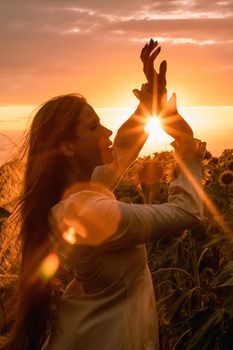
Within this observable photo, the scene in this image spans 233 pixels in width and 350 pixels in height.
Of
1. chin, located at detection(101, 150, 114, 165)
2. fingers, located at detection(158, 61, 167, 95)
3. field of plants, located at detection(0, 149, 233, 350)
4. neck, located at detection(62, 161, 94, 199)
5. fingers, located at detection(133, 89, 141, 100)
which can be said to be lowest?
field of plants, located at detection(0, 149, 233, 350)

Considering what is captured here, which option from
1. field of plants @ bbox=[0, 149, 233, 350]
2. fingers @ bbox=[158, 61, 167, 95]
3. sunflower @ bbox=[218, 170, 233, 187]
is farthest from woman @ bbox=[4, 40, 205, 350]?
sunflower @ bbox=[218, 170, 233, 187]

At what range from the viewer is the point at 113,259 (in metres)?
2.55

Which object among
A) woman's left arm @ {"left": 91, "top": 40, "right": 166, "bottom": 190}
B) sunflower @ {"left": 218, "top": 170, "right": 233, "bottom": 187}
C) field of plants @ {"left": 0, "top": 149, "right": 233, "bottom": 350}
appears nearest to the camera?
woman's left arm @ {"left": 91, "top": 40, "right": 166, "bottom": 190}

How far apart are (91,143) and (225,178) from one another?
4287mm

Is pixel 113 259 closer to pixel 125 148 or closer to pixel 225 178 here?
pixel 125 148

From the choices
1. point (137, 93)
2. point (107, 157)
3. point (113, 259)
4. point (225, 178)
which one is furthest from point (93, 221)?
point (225, 178)

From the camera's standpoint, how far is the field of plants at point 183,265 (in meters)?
3.29

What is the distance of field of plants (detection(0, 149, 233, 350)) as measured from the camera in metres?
3.29

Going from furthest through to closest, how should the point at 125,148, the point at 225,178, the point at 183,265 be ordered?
1. the point at 225,178
2. the point at 183,265
3. the point at 125,148

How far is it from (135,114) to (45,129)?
0.35 meters

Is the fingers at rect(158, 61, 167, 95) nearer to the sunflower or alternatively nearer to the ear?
the ear

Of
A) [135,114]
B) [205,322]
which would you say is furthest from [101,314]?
[205,322]

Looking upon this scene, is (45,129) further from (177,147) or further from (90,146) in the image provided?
(177,147)

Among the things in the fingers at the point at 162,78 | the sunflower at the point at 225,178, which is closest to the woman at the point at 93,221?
the fingers at the point at 162,78
